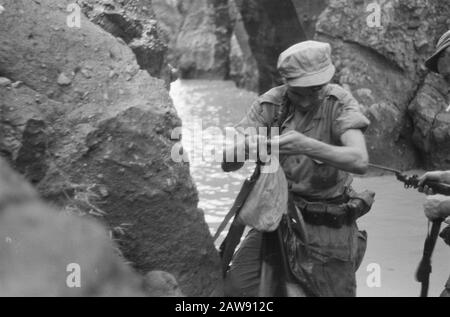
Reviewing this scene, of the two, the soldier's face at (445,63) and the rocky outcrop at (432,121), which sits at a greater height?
the soldier's face at (445,63)

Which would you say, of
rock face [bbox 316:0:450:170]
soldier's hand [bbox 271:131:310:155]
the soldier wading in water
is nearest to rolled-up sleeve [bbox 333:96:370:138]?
the soldier wading in water

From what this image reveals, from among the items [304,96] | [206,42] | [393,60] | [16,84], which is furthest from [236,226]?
[206,42]

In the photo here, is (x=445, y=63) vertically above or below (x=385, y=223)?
above

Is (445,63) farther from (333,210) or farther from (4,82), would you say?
(4,82)

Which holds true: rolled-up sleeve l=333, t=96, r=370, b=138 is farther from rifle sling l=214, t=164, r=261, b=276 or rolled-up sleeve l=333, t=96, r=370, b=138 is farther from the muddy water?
the muddy water

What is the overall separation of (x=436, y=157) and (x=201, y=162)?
3.02m

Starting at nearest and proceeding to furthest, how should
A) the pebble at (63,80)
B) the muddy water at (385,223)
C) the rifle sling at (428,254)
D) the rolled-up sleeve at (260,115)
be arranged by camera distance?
the pebble at (63,80)
the rolled-up sleeve at (260,115)
the rifle sling at (428,254)
the muddy water at (385,223)

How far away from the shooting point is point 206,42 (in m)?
25.1

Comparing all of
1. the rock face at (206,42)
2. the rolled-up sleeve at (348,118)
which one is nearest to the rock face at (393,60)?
the rolled-up sleeve at (348,118)

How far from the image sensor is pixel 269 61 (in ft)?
48.0

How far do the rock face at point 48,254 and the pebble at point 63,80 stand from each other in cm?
52

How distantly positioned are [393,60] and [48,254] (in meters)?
7.23

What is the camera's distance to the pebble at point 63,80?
3217 mm

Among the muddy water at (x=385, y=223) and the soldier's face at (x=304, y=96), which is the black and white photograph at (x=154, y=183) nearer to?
the soldier's face at (x=304, y=96)
